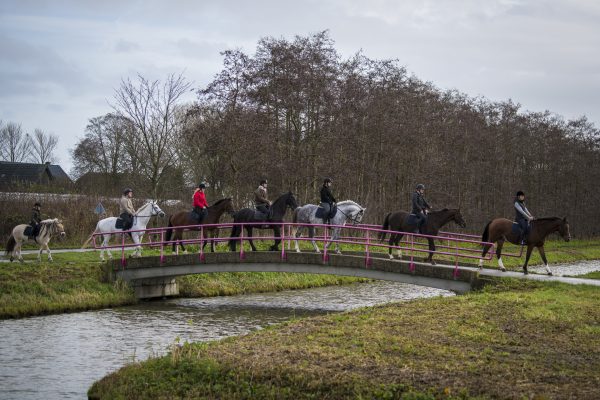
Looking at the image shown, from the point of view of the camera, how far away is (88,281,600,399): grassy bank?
11875 mm

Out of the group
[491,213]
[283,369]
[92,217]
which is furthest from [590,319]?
[491,213]

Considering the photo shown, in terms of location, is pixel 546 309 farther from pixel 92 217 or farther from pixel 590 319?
pixel 92 217

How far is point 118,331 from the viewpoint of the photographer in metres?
21.6

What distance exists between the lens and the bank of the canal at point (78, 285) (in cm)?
2447

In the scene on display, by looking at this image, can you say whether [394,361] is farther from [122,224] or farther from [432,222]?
[122,224]

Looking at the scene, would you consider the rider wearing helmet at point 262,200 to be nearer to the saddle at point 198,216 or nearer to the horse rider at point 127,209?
the saddle at point 198,216

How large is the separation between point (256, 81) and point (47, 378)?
28310 mm

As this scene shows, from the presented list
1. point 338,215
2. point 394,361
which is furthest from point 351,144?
point 394,361

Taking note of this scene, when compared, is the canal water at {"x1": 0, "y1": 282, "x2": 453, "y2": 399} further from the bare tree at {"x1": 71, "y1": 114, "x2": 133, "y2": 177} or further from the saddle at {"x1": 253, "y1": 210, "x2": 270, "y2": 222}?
the bare tree at {"x1": 71, "y1": 114, "x2": 133, "y2": 177}

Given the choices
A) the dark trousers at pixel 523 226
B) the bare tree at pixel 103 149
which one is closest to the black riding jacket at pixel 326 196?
the dark trousers at pixel 523 226

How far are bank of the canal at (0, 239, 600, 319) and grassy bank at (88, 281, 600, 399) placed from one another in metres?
10.3

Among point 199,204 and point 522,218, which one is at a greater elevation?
point 199,204

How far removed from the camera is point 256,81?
42094 mm

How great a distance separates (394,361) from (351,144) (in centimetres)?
3280
